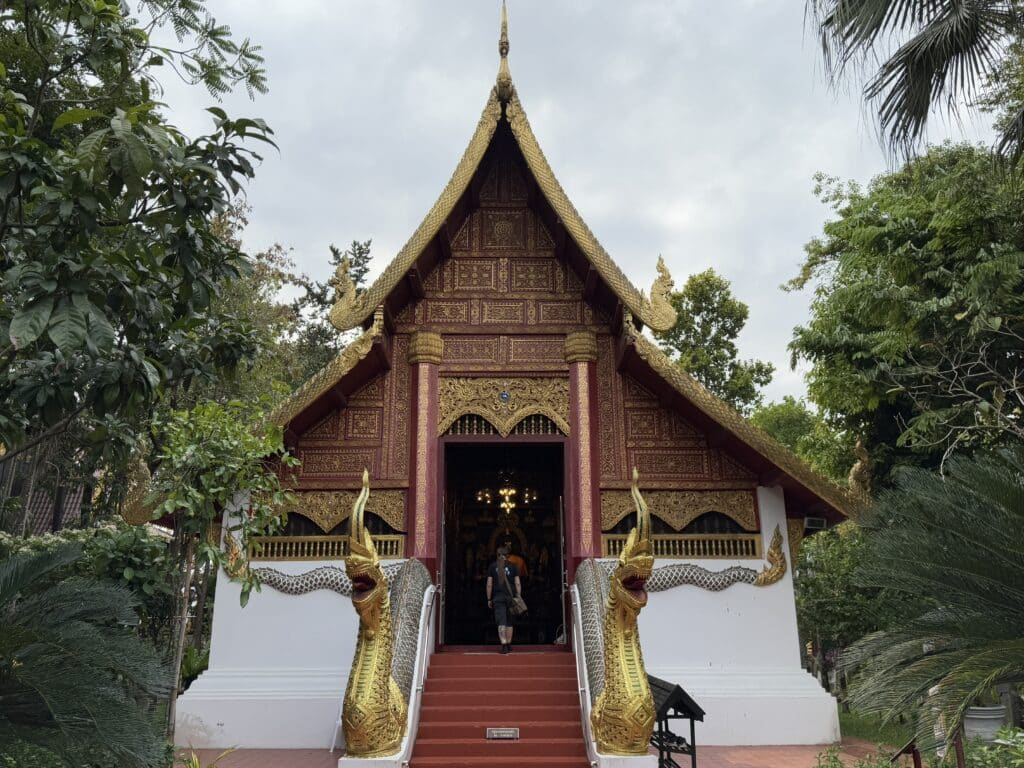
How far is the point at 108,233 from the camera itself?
3.65 m

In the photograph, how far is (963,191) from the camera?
6965 mm

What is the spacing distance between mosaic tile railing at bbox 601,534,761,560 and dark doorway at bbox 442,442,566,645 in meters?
3.15

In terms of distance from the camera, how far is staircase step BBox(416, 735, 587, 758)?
5.39m

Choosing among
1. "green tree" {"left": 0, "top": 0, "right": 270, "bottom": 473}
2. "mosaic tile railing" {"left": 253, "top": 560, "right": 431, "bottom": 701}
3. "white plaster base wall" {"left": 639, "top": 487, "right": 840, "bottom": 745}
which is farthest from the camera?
"white plaster base wall" {"left": 639, "top": 487, "right": 840, "bottom": 745}

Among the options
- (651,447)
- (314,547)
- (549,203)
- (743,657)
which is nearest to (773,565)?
(743,657)

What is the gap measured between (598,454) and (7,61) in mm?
5714

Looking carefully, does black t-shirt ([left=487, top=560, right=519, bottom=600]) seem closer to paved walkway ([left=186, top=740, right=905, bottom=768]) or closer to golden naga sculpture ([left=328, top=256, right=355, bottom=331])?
paved walkway ([left=186, top=740, right=905, bottom=768])

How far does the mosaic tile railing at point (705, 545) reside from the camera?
7305 millimetres

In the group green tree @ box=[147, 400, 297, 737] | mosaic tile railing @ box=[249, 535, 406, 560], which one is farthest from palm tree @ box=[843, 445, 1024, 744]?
mosaic tile railing @ box=[249, 535, 406, 560]

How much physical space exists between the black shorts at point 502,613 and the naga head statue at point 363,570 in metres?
2.05

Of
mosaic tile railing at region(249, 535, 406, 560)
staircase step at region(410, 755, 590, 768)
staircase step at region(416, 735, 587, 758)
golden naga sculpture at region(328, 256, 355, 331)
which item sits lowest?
staircase step at region(410, 755, 590, 768)

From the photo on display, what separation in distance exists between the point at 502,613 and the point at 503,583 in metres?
0.29

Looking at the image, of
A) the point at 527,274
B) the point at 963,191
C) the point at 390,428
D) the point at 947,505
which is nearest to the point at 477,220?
the point at 527,274

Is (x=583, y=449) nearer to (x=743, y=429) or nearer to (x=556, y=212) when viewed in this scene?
(x=743, y=429)
